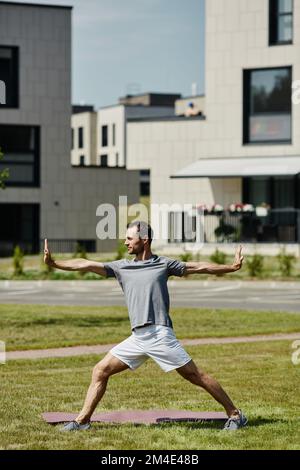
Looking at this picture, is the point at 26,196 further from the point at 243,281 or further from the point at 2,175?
the point at 2,175

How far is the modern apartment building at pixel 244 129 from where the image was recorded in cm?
4775

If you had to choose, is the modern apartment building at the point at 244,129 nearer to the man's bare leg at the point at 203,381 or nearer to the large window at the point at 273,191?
the large window at the point at 273,191

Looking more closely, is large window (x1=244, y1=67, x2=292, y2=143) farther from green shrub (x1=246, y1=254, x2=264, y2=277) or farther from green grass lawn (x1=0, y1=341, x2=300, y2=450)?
green grass lawn (x1=0, y1=341, x2=300, y2=450)

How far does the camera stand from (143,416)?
11.7 meters

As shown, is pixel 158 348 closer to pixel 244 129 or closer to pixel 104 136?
pixel 244 129

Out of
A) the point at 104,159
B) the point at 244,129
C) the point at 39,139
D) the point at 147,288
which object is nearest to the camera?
the point at 147,288

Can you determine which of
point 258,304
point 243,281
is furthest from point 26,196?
point 258,304

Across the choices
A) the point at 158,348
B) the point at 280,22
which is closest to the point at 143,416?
the point at 158,348

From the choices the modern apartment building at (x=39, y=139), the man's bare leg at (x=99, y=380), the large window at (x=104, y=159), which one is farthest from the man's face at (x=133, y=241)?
the large window at (x=104, y=159)

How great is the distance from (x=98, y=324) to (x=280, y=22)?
2857 cm

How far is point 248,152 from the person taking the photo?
161 ft

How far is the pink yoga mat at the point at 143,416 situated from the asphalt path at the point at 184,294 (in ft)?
44.3

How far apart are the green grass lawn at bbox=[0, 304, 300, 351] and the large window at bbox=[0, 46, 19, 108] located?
1083 inches

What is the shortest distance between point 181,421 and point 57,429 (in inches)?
47.8
